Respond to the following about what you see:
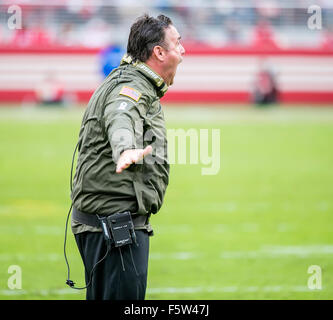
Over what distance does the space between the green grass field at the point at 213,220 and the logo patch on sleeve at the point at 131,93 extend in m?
2.72

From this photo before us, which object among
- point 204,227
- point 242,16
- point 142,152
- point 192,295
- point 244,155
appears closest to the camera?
point 142,152

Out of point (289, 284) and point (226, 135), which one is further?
point (226, 135)

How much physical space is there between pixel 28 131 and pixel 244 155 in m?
5.79

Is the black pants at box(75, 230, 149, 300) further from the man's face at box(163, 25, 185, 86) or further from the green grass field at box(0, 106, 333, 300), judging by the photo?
the green grass field at box(0, 106, 333, 300)

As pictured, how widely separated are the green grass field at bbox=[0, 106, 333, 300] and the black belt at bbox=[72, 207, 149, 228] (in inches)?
87.9

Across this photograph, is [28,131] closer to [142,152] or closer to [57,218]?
[57,218]

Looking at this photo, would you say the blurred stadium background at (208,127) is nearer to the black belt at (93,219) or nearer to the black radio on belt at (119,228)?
the black belt at (93,219)

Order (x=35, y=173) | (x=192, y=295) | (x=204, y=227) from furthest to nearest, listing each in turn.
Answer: (x=35, y=173)
(x=204, y=227)
(x=192, y=295)

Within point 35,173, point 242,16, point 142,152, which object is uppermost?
point 242,16

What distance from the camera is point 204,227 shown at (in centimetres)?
890

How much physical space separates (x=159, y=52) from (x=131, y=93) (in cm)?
37

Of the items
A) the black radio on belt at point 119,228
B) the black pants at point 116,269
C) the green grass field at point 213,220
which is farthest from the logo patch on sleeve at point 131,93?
the green grass field at point 213,220

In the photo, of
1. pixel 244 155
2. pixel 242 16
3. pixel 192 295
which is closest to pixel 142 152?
pixel 192 295

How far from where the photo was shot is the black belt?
144 inches
